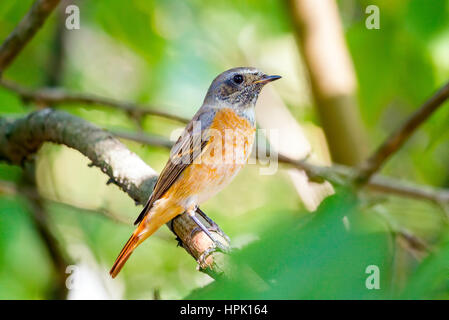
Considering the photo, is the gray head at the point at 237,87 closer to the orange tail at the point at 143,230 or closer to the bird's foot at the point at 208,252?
the orange tail at the point at 143,230

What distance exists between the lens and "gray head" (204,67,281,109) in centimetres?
364

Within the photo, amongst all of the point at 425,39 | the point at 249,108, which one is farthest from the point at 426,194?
the point at 249,108

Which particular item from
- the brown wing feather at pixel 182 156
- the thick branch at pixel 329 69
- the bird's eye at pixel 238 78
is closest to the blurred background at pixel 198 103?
the thick branch at pixel 329 69

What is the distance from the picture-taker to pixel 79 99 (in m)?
4.05

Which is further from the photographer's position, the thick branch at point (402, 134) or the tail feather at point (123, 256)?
the thick branch at point (402, 134)

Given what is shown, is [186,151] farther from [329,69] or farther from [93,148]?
[329,69]

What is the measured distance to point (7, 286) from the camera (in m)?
4.10

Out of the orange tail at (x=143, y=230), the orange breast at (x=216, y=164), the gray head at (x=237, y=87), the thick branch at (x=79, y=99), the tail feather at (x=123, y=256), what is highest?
the thick branch at (x=79, y=99)

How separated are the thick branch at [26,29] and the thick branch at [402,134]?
2.25 metres

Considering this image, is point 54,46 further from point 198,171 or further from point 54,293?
point 198,171

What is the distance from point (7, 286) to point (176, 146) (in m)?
1.87

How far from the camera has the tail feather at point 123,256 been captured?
283 centimetres

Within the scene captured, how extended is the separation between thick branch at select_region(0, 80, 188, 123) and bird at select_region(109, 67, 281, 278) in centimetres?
48
